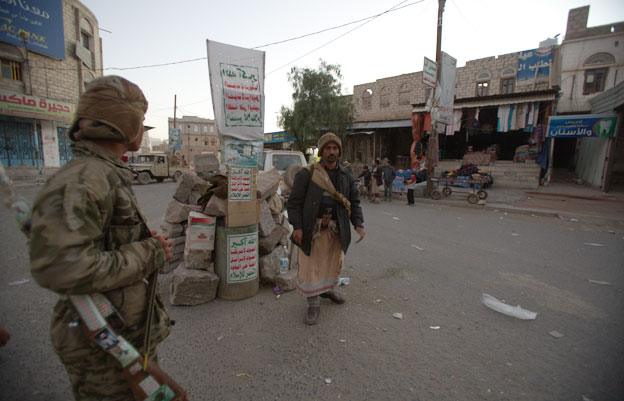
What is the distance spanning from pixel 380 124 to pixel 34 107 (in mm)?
19522

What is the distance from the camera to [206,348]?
2.52 m

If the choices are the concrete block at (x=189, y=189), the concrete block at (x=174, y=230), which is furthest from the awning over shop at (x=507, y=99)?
the concrete block at (x=174, y=230)

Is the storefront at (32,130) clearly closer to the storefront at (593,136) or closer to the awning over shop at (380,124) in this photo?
the awning over shop at (380,124)

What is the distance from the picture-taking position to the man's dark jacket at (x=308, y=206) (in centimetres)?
287

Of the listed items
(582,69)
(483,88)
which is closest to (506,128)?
(483,88)

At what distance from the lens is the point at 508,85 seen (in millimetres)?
18469

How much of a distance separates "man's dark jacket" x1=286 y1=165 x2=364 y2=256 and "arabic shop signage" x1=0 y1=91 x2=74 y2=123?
15.8m

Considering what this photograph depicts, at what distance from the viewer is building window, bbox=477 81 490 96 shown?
62.9 feet

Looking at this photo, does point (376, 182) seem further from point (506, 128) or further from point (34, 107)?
point (34, 107)

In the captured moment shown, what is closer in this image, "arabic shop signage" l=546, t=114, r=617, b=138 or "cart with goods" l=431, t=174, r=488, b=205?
"cart with goods" l=431, t=174, r=488, b=205

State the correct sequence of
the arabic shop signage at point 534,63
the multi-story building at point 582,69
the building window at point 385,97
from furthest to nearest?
the building window at point 385,97
the arabic shop signage at point 534,63
the multi-story building at point 582,69

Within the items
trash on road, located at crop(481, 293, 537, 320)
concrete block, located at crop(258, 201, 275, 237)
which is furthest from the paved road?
concrete block, located at crop(258, 201, 275, 237)

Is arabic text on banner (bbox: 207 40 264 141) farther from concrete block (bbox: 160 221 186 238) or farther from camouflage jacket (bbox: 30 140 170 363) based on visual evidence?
camouflage jacket (bbox: 30 140 170 363)

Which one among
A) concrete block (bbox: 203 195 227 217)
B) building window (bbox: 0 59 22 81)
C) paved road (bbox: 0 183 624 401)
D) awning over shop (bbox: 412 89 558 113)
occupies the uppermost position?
building window (bbox: 0 59 22 81)
